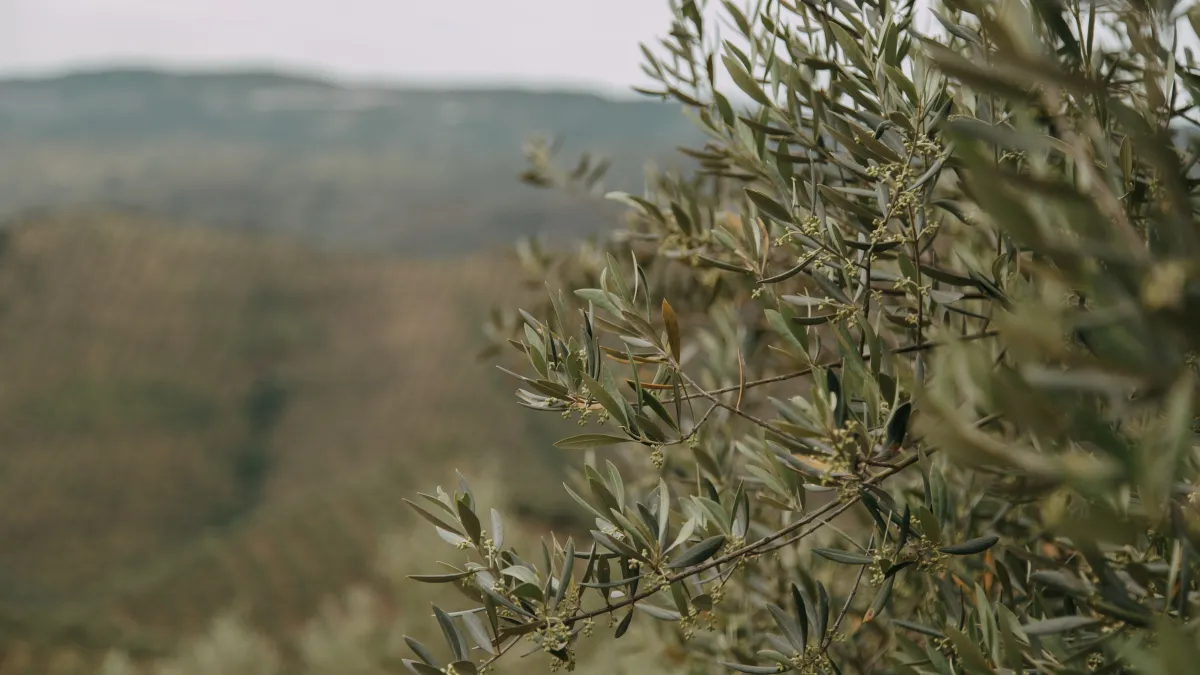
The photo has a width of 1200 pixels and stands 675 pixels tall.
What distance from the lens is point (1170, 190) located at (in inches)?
23.0

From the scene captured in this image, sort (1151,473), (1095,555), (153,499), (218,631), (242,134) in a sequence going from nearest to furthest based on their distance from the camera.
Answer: (1151,473) → (1095,555) → (218,631) → (153,499) → (242,134)

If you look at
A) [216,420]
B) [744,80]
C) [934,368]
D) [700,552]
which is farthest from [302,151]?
[934,368]

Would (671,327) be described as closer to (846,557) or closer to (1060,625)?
(846,557)

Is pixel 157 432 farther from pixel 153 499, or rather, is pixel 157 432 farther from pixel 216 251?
pixel 216 251

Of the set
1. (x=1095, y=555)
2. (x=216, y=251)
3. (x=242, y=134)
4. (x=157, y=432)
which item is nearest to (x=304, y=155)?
(x=242, y=134)

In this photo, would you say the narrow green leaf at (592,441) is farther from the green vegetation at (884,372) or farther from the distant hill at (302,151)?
the distant hill at (302,151)

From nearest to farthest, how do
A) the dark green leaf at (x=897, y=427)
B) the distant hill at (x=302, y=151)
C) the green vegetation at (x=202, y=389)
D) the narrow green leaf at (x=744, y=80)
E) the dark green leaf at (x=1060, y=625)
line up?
1. the dark green leaf at (x=1060, y=625)
2. the dark green leaf at (x=897, y=427)
3. the narrow green leaf at (x=744, y=80)
4. the green vegetation at (x=202, y=389)
5. the distant hill at (x=302, y=151)

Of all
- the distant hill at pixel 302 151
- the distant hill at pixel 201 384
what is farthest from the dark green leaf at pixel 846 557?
the distant hill at pixel 302 151

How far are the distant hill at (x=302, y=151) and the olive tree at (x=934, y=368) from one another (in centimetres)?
10959

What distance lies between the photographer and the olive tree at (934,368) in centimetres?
59

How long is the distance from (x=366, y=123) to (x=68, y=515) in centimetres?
15173

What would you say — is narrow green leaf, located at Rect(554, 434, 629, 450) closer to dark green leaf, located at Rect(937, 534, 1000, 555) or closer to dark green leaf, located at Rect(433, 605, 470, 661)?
dark green leaf, located at Rect(433, 605, 470, 661)

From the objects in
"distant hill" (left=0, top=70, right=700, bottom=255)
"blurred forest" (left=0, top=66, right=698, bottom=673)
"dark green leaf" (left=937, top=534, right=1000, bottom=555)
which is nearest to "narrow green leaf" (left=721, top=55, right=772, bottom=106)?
"dark green leaf" (left=937, top=534, right=1000, bottom=555)

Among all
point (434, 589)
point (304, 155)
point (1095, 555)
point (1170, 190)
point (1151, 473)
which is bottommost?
point (304, 155)
